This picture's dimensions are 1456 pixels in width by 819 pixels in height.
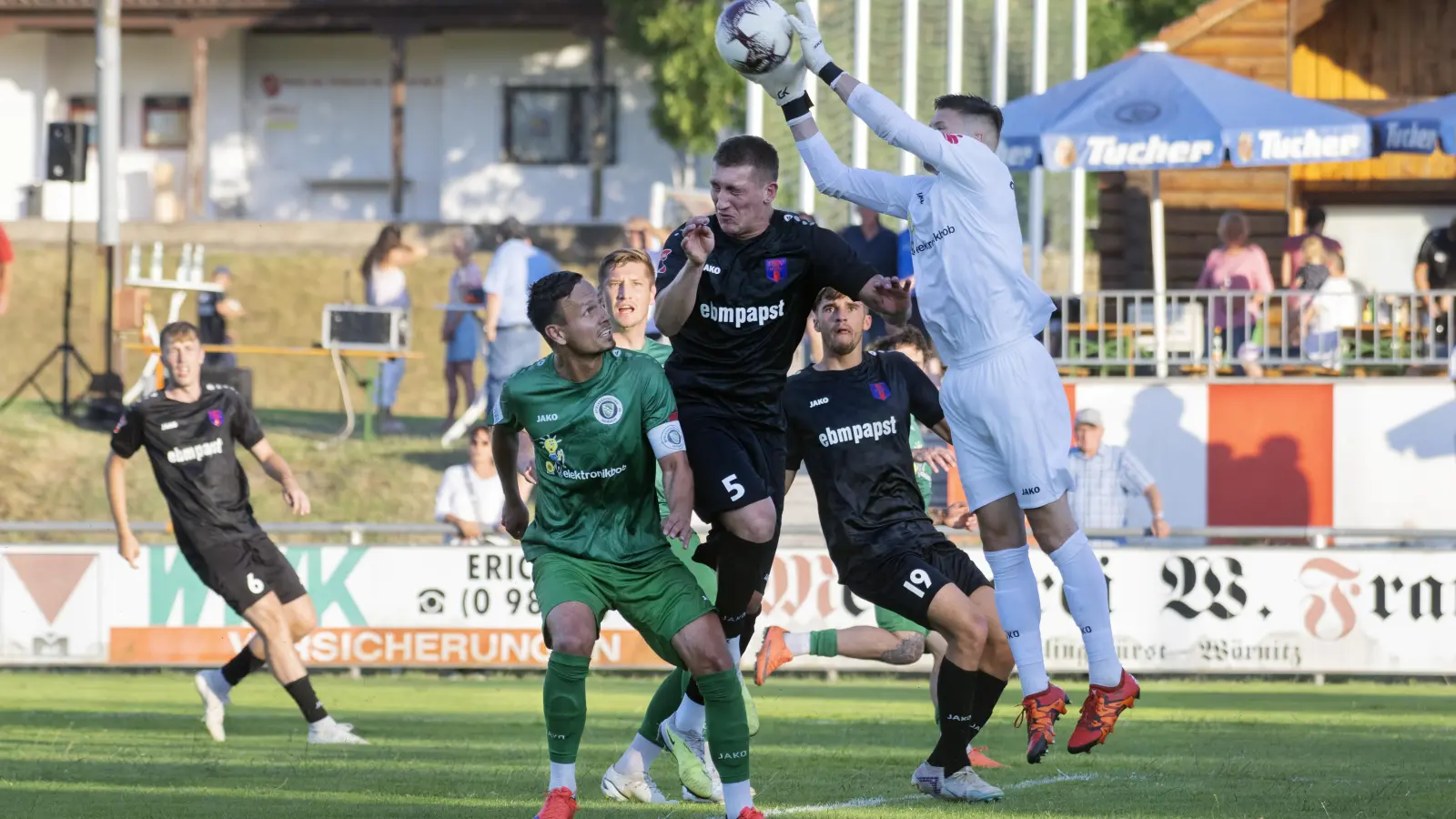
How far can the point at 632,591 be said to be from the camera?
762cm

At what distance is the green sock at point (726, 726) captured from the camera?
24.6ft

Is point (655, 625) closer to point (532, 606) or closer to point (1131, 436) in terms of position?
point (532, 606)

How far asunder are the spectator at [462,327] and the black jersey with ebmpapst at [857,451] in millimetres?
12688

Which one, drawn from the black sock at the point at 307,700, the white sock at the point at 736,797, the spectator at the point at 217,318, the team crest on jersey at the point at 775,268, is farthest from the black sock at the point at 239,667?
the spectator at the point at 217,318

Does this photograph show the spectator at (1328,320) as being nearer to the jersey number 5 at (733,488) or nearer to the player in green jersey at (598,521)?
the jersey number 5 at (733,488)

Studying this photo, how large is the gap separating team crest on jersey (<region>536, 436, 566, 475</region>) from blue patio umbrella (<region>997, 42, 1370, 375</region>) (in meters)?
10.6

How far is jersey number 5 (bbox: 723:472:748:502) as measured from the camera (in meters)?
8.06

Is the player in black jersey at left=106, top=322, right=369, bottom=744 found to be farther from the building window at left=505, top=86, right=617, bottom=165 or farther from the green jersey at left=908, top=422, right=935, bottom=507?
the building window at left=505, top=86, right=617, bottom=165

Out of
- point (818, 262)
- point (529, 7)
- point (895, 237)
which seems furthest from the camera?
point (529, 7)

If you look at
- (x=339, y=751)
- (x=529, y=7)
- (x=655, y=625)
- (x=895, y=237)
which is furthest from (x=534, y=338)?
(x=529, y=7)

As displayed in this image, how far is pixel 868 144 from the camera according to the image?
23.1m

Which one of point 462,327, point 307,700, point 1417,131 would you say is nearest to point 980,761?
point 307,700

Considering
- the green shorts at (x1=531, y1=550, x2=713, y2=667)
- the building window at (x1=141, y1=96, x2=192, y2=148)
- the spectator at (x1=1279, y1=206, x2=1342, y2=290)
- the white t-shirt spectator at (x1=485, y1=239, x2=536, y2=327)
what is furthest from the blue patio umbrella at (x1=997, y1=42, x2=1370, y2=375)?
the building window at (x1=141, y1=96, x2=192, y2=148)

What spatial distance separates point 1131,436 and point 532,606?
602 cm
